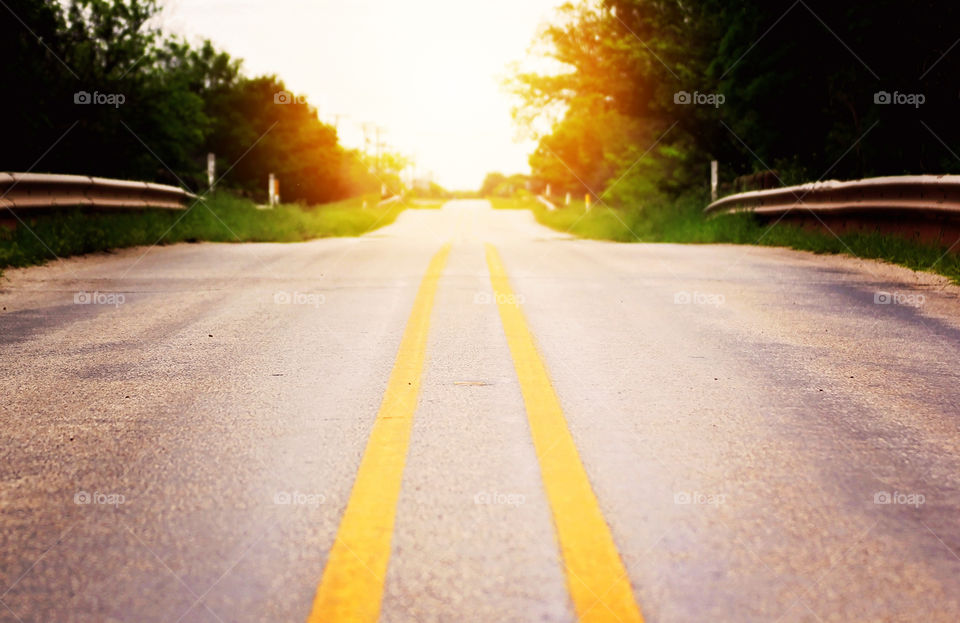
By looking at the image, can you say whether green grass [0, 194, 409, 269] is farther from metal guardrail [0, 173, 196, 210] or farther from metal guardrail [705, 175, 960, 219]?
metal guardrail [705, 175, 960, 219]

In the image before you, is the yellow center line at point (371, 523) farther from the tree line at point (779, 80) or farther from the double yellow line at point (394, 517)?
the tree line at point (779, 80)

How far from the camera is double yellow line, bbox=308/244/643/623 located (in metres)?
2.66

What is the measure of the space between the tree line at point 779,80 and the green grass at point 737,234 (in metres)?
1.46

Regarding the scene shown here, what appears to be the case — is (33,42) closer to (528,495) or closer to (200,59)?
(528,495)

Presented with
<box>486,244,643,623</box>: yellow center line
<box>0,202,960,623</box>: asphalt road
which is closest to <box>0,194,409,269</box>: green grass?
<box>0,202,960,623</box>: asphalt road

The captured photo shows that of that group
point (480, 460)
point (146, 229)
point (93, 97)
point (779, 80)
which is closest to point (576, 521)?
point (480, 460)

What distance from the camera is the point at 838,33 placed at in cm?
1786

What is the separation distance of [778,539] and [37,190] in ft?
38.3

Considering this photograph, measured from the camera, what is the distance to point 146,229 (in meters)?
15.5

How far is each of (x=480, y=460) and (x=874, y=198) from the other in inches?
408

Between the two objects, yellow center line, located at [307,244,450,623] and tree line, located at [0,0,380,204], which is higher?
tree line, located at [0,0,380,204]

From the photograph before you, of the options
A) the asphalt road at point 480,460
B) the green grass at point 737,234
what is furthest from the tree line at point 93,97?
the asphalt road at point 480,460

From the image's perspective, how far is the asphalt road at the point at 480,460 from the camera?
109 inches

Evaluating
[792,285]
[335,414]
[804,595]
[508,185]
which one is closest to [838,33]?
[792,285]
